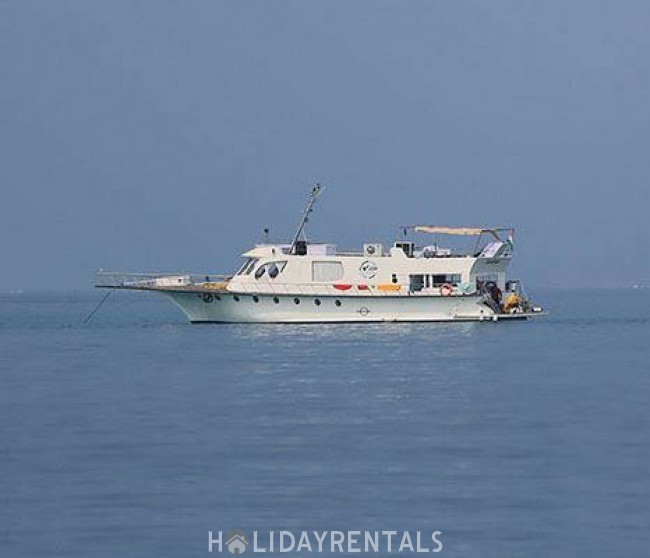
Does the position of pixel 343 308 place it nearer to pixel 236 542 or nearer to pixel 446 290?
pixel 446 290

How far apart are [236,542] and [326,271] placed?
47.9 meters

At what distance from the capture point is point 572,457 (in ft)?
94.2

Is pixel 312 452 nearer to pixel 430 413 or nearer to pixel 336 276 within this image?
pixel 430 413

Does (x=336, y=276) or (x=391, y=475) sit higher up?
(x=336, y=276)

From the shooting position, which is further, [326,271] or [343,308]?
[343,308]

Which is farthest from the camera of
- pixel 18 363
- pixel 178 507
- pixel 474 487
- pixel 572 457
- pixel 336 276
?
pixel 336 276

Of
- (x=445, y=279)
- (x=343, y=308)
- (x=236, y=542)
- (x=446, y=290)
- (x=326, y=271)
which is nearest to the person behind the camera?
(x=236, y=542)

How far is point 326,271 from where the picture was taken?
226 ft

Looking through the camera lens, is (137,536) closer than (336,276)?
Yes

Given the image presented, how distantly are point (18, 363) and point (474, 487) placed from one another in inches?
1383

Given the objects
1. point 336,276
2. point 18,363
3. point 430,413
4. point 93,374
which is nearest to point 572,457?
point 430,413

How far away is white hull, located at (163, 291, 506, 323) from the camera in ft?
227

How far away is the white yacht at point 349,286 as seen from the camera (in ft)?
226

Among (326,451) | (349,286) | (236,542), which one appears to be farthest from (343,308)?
(236,542)
